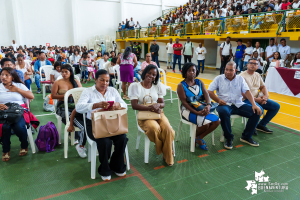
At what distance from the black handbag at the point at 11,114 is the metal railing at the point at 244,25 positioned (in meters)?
9.17

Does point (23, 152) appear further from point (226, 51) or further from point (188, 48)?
point (188, 48)

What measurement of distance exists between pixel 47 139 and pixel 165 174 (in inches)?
75.9

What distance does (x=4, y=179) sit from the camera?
272 cm

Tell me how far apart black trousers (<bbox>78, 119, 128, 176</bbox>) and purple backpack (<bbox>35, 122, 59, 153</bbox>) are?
98 cm

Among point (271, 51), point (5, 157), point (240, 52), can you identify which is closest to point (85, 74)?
point (5, 157)

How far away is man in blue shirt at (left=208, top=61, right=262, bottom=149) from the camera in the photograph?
3695 mm

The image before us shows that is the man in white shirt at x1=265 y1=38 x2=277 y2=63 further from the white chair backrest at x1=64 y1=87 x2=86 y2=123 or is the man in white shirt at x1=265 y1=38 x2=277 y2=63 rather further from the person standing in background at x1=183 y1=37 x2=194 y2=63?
the white chair backrest at x1=64 y1=87 x2=86 y2=123

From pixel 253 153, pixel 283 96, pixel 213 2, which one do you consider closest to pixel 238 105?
pixel 253 153

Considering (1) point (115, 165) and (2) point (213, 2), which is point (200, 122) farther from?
(2) point (213, 2)

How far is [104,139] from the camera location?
2.66 metres

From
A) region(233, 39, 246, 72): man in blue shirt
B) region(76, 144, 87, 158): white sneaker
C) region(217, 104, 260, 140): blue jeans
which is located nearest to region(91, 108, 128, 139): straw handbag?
region(76, 144, 87, 158): white sneaker

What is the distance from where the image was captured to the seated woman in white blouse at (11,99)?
3.15m

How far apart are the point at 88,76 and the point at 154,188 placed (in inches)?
322

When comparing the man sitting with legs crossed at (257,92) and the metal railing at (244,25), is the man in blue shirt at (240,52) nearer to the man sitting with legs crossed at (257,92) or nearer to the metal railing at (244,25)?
the metal railing at (244,25)
